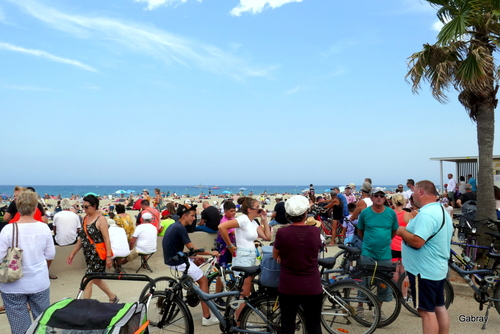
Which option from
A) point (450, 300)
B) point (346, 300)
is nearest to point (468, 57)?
point (450, 300)

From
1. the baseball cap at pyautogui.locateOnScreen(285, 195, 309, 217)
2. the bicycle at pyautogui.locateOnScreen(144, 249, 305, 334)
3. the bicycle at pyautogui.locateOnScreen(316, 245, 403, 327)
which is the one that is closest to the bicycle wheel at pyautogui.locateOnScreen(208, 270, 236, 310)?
the bicycle at pyautogui.locateOnScreen(144, 249, 305, 334)

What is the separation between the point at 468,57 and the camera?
7.58 meters

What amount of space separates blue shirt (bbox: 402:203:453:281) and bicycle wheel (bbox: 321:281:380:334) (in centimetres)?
92

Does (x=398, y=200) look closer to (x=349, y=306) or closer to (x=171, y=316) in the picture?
(x=349, y=306)

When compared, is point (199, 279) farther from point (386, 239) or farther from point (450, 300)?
point (450, 300)

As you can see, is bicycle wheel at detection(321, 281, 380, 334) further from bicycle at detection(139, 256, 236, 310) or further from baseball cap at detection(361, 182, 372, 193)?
baseball cap at detection(361, 182, 372, 193)

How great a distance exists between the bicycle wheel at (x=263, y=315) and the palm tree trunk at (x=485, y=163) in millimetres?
4953

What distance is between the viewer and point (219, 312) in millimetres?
4367

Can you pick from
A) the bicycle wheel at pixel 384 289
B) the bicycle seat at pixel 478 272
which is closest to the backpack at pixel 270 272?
the bicycle wheel at pixel 384 289

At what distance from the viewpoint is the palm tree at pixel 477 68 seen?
24.2 feet

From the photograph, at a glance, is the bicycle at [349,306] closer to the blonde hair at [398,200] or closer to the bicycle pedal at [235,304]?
the bicycle pedal at [235,304]

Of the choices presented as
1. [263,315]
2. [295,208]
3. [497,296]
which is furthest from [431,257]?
[497,296]

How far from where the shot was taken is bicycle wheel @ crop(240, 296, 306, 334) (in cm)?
415

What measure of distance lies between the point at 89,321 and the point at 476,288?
470 cm
